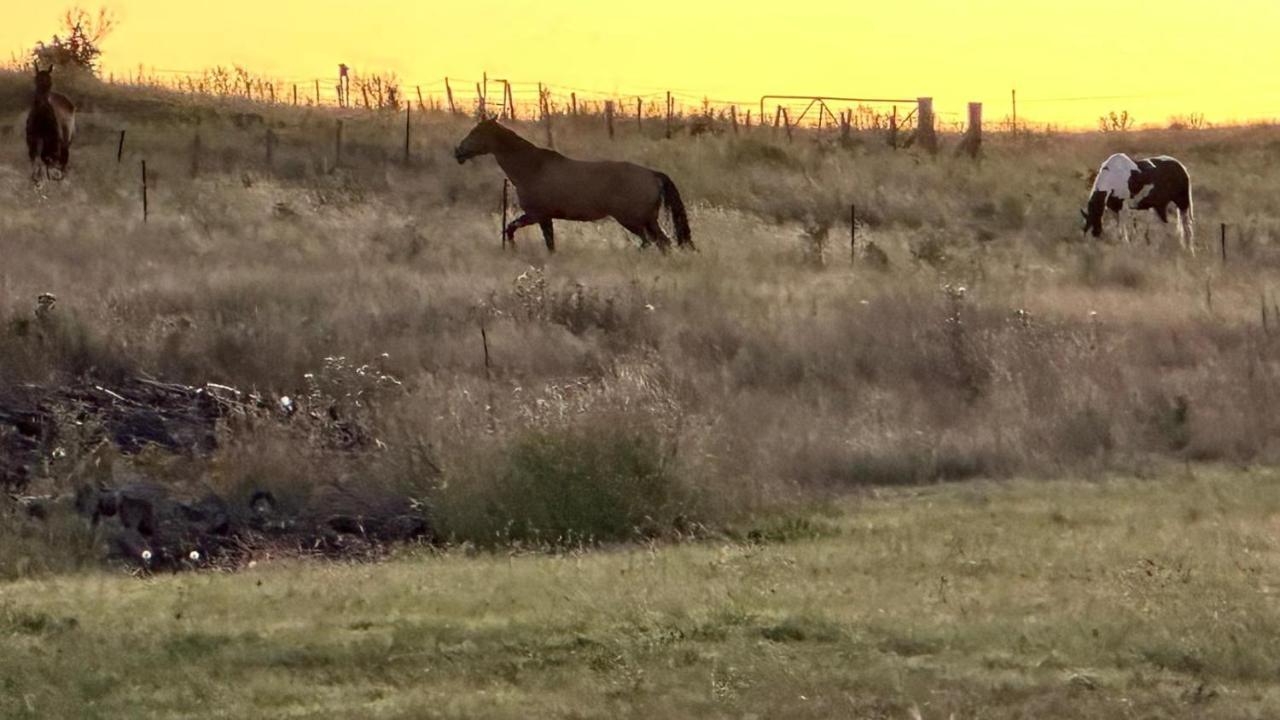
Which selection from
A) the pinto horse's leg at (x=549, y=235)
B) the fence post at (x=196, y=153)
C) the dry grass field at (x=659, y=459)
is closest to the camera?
the dry grass field at (x=659, y=459)

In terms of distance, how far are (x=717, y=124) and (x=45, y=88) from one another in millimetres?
22165

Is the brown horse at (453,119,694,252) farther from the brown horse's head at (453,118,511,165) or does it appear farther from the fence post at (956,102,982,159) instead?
the fence post at (956,102,982,159)

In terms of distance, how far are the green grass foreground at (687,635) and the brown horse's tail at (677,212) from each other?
17.1 meters

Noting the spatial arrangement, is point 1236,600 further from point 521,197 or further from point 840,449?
point 521,197

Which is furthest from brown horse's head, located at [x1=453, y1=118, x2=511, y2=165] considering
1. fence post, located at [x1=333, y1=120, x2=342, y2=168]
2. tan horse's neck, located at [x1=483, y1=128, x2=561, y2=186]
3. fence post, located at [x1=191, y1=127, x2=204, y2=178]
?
fence post, located at [x1=333, y1=120, x2=342, y2=168]

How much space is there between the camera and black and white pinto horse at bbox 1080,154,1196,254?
122 feet

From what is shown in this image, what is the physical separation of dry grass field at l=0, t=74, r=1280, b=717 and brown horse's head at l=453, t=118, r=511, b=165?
47.0 inches

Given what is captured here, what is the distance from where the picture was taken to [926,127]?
5331cm

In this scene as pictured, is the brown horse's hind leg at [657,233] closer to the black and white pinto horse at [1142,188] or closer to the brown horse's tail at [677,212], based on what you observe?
the brown horse's tail at [677,212]

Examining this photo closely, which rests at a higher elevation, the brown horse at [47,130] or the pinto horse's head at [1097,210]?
the brown horse at [47,130]

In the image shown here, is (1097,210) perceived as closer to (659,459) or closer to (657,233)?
(657,233)

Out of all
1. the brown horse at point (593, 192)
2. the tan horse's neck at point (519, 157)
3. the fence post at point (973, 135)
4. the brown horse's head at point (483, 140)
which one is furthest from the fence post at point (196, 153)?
the fence post at point (973, 135)

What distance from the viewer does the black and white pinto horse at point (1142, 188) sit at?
3716 centimetres

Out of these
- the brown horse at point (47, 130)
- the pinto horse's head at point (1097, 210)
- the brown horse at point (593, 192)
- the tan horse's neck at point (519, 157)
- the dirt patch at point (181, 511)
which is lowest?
the dirt patch at point (181, 511)
